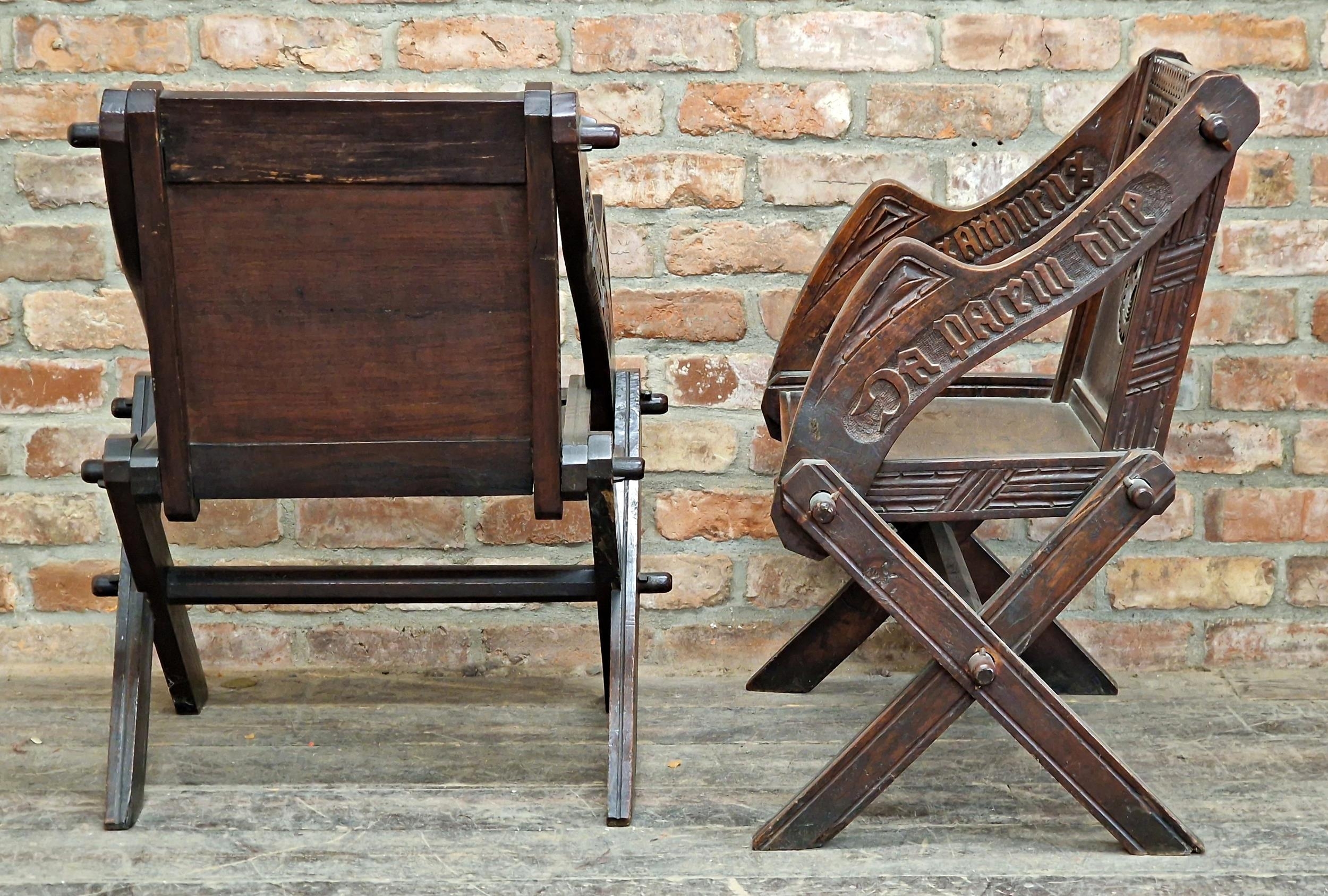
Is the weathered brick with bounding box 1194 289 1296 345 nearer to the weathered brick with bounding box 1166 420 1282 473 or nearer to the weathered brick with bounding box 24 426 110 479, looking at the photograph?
→ the weathered brick with bounding box 1166 420 1282 473

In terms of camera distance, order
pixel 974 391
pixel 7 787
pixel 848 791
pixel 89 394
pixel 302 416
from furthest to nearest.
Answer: pixel 89 394 → pixel 974 391 → pixel 7 787 → pixel 848 791 → pixel 302 416

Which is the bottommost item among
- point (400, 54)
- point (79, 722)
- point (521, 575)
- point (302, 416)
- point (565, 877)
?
point (79, 722)

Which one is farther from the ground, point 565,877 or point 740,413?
point 740,413

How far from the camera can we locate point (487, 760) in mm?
1933

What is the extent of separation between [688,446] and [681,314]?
21 centimetres

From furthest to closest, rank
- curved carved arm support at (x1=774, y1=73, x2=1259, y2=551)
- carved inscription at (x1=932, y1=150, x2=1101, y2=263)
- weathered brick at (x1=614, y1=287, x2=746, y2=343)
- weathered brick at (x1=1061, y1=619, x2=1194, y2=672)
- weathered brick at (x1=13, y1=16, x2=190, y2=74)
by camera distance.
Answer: weathered brick at (x1=1061, y1=619, x2=1194, y2=672), weathered brick at (x1=614, y1=287, x2=746, y2=343), weathered brick at (x1=13, y1=16, x2=190, y2=74), carved inscription at (x1=932, y1=150, x2=1101, y2=263), curved carved arm support at (x1=774, y1=73, x2=1259, y2=551)

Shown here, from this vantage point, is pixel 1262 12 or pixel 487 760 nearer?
pixel 487 760

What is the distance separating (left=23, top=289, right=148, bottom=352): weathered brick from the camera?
2150 mm

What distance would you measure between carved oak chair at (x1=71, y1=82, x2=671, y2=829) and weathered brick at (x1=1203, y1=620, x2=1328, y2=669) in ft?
3.86

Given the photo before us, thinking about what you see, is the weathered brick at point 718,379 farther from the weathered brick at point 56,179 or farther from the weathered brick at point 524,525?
the weathered brick at point 56,179

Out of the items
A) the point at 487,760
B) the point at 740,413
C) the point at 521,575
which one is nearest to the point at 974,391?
the point at 740,413

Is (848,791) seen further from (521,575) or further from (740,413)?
(740,413)

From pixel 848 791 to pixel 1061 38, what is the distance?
1.19 m

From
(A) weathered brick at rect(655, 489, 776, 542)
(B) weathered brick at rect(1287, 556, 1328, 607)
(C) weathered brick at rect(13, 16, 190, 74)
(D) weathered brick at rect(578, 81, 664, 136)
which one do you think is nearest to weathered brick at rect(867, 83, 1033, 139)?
(D) weathered brick at rect(578, 81, 664, 136)
